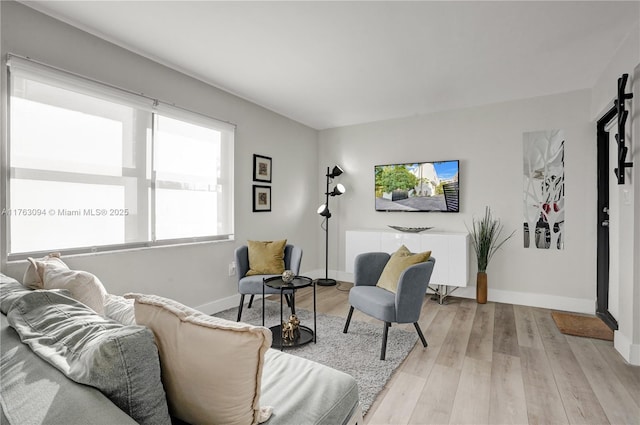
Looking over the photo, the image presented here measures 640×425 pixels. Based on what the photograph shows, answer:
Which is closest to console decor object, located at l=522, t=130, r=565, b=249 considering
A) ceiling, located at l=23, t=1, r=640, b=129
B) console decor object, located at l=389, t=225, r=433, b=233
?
ceiling, located at l=23, t=1, r=640, b=129

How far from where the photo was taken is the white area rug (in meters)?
2.13

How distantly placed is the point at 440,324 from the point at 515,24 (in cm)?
269

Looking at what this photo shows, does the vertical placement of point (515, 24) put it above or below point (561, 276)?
above

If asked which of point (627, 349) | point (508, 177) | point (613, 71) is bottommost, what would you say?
point (627, 349)

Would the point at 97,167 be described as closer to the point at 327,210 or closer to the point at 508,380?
the point at 327,210

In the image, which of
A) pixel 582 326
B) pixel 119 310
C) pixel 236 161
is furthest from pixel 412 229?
pixel 119 310

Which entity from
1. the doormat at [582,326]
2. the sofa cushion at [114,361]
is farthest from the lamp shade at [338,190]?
the sofa cushion at [114,361]

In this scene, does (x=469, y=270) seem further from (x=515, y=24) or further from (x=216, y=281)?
(x=216, y=281)

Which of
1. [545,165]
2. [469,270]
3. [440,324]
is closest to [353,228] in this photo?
[469,270]

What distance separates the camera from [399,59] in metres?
2.84

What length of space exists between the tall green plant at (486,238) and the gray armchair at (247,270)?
89.5 inches

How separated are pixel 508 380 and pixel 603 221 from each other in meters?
2.37

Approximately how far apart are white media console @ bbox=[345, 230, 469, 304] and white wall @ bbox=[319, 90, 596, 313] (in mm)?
408

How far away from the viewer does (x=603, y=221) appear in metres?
3.34
